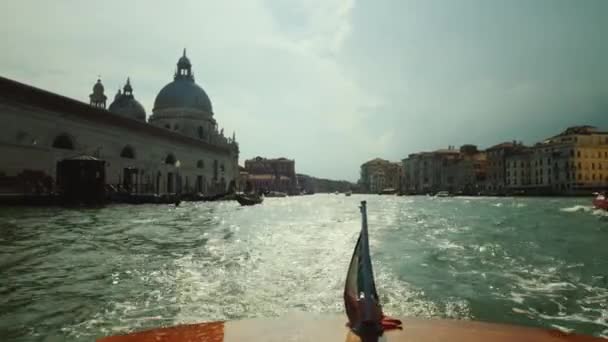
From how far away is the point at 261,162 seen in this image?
126250 mm

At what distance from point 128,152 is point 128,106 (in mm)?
23133

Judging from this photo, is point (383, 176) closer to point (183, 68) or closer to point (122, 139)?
point (183, 68)

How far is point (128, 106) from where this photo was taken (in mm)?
60812

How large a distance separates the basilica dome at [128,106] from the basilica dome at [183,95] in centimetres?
282

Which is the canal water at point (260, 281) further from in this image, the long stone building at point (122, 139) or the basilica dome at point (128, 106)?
the basilica dome at point (128, 106)

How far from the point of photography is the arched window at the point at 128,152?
131 feet

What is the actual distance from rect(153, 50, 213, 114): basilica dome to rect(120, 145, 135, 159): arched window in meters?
22.9

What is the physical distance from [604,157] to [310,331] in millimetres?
73715

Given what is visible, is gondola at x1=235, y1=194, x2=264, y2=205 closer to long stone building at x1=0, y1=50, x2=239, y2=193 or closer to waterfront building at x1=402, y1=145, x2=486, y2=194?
long stone building at x1=0, y1=50, x2=239, y2=193

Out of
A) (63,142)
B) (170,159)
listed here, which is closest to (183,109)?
(170,159)

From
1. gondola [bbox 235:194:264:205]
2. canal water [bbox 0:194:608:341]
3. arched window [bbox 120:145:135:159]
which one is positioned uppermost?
arched window [bbox 120:145:135:159]

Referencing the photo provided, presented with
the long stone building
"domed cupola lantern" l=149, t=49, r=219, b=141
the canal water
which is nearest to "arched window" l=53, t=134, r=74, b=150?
the long stone building

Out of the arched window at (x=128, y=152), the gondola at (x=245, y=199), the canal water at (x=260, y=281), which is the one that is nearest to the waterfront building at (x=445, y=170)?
the gondola at (x=245, y=199)

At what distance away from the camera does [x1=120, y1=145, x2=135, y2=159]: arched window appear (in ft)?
131
